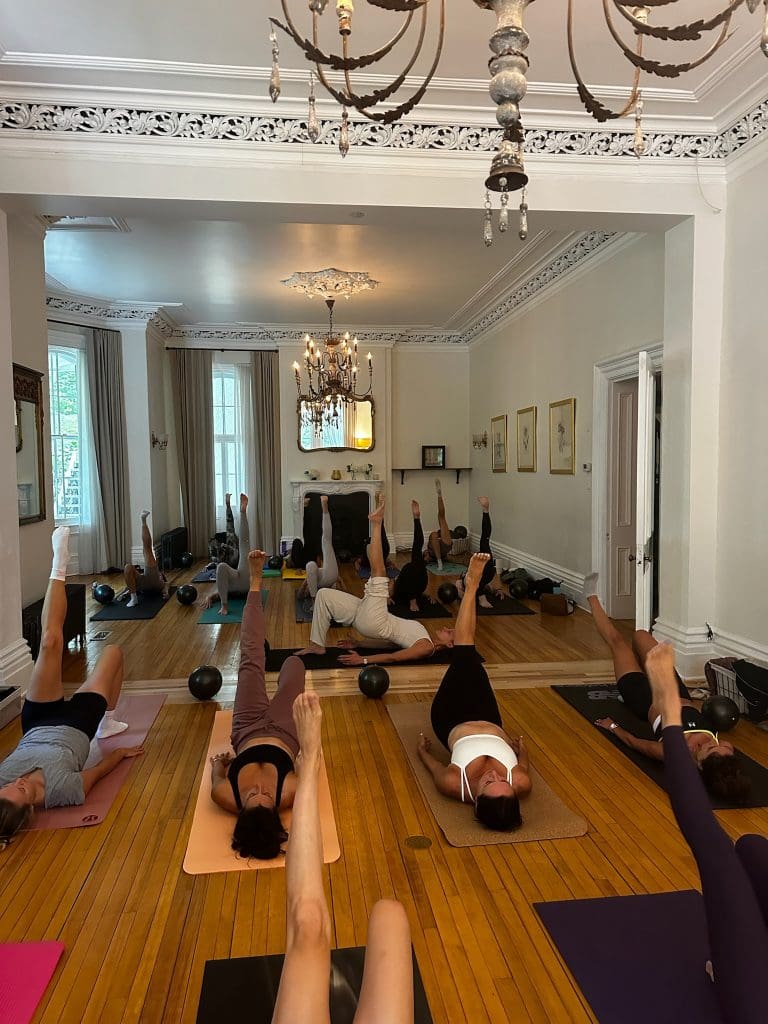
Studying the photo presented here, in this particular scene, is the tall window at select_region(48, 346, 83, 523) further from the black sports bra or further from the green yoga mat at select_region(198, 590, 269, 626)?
the black sports bra

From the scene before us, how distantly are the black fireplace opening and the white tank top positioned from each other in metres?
7.17

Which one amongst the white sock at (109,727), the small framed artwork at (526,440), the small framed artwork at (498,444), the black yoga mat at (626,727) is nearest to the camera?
the black yoga mat at (626,727)

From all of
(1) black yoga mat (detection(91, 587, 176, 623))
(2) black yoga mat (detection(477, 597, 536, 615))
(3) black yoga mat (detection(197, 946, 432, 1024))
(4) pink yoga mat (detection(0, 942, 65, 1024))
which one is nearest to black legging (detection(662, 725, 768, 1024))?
(3) black yoga mat (detection(197, 946, 432, 1024))

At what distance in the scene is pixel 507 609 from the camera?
21.9 ft

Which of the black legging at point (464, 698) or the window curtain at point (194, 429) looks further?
the window curtain at point (194, 429)

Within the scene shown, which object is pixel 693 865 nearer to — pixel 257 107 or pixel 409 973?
pixel 409 973

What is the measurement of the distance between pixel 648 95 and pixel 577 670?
371 cm

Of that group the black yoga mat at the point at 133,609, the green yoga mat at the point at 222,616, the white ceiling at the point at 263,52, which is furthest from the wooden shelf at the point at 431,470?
the white ceiling at the point at 263,52

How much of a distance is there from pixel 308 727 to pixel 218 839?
64.2 inches

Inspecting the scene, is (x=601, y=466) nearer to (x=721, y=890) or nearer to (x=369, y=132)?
(x=369, y=132)

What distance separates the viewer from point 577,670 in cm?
488

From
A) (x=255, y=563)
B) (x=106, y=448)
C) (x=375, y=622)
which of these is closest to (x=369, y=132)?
(x=255, y=563)

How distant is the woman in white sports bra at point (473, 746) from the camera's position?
9.14 ft

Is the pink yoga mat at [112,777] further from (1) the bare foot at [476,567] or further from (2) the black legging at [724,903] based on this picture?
(2) the black legging at [724,903]
